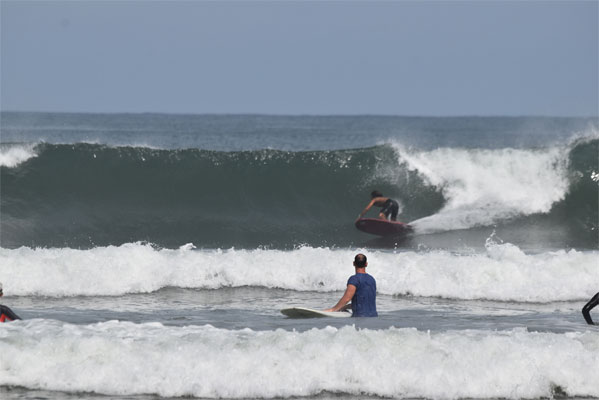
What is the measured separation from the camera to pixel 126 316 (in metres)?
11.7

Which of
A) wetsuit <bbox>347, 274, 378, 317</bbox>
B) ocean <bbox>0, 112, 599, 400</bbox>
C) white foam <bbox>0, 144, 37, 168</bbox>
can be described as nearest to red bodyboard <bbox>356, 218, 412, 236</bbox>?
ocean <bbox>0, 112, 599, 400</bbox>

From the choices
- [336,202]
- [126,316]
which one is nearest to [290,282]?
[126,316]

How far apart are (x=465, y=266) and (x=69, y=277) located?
22.3ft

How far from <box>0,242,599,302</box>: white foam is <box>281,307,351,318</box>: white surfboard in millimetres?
3674

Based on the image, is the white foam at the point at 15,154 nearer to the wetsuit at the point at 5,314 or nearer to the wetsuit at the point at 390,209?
the wetsuit at the point at 390,209

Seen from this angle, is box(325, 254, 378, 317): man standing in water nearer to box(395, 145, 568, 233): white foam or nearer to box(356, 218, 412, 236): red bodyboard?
box(356, 218, 412, 236): red bodyboard

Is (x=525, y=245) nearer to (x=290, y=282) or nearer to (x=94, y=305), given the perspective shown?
(x=290, y=282)

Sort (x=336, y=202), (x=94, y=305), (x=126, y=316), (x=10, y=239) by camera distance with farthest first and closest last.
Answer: (x=336, y=202), (x=10, y=239), (x=94, y=305), (x=126, y=316)

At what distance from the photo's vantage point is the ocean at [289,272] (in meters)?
8.34

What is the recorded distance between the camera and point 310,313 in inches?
433

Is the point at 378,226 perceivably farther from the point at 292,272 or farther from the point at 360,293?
the point at 360,293

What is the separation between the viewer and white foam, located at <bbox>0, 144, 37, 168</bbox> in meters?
24.3

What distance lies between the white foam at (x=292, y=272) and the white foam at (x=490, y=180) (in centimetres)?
681

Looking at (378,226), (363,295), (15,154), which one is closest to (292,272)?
(363,295)
